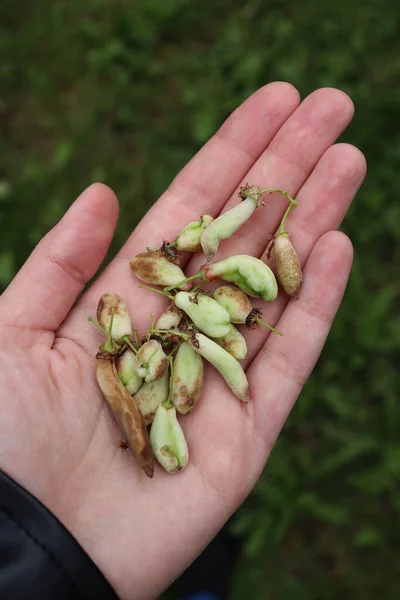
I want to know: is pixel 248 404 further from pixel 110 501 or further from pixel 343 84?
pixel 343 84

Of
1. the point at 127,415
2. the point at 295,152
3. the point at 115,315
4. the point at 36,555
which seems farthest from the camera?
the point at 295,152

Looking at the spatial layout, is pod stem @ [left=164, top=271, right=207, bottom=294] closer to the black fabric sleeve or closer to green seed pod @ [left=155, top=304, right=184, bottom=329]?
green seed pod @ [left=155, top=304, right=184, bottom=329]

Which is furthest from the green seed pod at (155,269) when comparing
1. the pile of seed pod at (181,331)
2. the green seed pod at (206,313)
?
the green seed pod at (206,313)

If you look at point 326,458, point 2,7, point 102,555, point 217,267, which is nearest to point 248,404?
point 217,267

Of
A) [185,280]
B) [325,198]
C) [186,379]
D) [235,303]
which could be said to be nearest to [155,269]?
[185,280]

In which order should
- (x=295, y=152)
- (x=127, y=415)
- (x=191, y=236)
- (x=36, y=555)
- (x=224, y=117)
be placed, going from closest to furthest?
1. (x=36, y=555)
2. (x=127, y=415)
3. (x=191, y=236)
4. (x=295, y=152)
5. (x=224, y=117)

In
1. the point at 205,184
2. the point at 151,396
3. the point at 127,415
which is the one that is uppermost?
the point at 205,184

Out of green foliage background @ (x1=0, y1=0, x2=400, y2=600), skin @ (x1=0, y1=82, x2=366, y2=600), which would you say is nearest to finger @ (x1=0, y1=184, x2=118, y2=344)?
skin @ (x1=0, y1=82, x2=366, y2=600)

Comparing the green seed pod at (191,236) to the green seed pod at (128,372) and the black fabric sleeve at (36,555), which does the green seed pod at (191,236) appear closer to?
the green seed pod at (128,372)

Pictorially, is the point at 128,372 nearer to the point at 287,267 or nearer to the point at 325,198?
the point at 287,267
